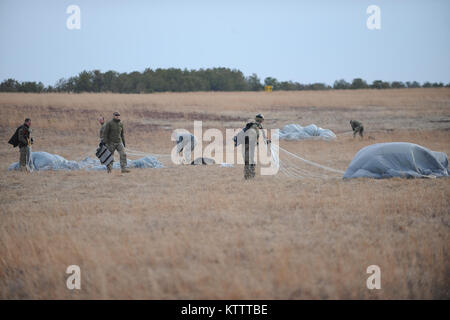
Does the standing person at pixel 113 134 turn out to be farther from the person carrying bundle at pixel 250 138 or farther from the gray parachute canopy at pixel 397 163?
the gray parachute canopy at pixel 397 163

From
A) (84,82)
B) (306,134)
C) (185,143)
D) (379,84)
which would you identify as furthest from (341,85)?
(185,143)

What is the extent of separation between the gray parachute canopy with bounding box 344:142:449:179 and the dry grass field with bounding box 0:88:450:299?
0.44 meters

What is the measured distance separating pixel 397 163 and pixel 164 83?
53.5 metres

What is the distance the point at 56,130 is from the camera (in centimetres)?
2622

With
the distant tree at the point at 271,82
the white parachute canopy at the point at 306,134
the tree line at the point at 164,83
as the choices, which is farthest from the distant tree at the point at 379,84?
the white parachute canopy at the point at 306,134

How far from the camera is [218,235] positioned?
6.22m

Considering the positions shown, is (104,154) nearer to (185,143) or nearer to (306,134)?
(185,143)

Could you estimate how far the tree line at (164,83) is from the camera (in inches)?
2167

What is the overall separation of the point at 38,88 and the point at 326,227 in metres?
53.9

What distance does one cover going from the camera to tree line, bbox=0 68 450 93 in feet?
181

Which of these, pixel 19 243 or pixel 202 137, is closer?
pixel 19 243
